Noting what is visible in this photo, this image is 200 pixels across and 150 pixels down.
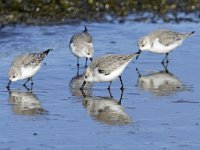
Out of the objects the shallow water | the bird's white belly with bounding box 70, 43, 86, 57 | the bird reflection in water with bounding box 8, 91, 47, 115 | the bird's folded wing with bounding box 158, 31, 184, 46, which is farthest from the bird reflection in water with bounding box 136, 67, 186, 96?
the bird reflection in water with bounding box 8, 91, 47, 115

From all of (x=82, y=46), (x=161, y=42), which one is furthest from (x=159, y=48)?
(x=82, y=46)

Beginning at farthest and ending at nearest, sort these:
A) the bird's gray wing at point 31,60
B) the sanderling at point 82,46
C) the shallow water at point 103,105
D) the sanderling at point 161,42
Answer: the sanderling at point 161,42, the sanderling at point 82,46, the bird's gray wing at point 31,60, the shallow water at point 103,105

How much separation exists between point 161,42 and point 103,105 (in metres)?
4.57

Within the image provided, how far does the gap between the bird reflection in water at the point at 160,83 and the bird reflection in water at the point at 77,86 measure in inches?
41.8

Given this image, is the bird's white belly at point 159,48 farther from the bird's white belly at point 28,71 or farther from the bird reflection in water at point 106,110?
the bird reflection in water at point 106,110

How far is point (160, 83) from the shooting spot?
14.6 metres

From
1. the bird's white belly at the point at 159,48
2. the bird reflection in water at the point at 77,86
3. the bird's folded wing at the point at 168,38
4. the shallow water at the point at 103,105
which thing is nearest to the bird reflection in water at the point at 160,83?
the shallow water at the point at 103,105

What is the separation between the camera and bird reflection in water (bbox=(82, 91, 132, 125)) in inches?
461

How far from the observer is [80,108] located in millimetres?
12562

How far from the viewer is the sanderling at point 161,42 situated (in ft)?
55.0

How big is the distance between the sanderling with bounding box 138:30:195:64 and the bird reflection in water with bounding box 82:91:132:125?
3625 mm

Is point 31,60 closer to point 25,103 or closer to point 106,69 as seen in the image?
point 106,69

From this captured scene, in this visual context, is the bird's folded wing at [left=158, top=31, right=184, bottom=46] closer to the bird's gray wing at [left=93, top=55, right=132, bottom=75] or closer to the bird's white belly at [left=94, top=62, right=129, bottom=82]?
the bird's gray wing at [left=93, top=55, right=132, bottom=75]

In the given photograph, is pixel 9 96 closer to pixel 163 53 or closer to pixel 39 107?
pixel 39 107
